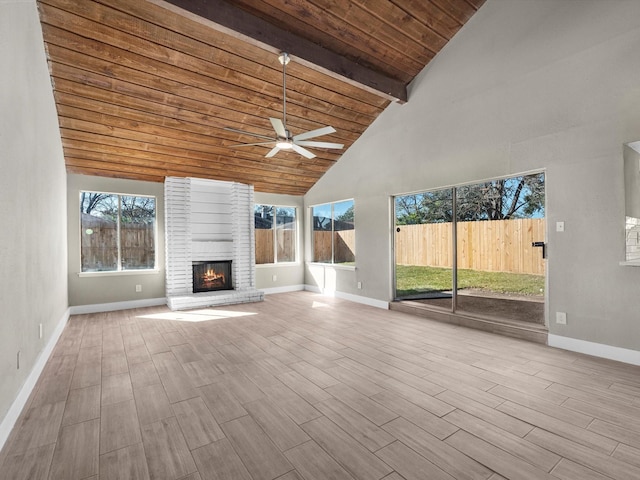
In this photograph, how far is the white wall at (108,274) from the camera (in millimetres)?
5414

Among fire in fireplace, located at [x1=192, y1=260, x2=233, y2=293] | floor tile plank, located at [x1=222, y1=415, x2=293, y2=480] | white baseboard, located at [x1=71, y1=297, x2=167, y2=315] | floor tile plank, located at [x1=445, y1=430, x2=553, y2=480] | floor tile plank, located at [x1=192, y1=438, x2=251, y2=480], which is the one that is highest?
fire in fireplace, located at [x1=192, y1=260, x2=233, y2=293]

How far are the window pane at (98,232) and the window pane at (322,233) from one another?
14.0 ft

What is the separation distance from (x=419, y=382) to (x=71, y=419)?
2.71 meters

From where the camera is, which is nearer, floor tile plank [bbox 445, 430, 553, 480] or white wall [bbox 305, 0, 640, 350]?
floor tile plank [bbox 445, 430, 553, 480]

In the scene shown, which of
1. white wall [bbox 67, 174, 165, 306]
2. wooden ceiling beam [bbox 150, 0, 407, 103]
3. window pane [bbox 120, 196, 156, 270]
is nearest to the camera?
wooden ceiling beam [bbox 150, 0, 407, 103]

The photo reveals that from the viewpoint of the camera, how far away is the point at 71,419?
7.21 ft

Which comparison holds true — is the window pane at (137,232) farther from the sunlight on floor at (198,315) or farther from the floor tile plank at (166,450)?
the floor tile plank at (166,450)

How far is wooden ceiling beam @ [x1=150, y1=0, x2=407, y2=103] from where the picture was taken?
10.6 feet

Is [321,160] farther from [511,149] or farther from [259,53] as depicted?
[511,149]

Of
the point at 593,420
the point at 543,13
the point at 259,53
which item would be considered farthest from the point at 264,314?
the point at 543,13

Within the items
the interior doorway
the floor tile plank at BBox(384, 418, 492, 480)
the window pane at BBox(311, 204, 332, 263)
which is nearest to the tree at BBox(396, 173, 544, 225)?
the interior doorway

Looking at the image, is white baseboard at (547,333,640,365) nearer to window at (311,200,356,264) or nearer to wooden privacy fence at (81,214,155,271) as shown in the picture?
window at (311,200,356,264)

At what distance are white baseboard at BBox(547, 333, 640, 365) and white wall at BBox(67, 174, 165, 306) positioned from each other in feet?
21.5

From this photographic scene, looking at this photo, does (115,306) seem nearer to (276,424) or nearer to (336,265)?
(336,265)
